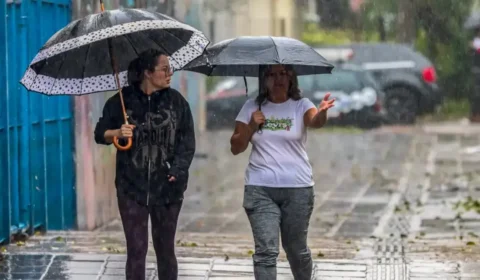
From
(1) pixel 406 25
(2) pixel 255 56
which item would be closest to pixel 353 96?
(1) pixel 406 25

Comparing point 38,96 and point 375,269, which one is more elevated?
point 38,96

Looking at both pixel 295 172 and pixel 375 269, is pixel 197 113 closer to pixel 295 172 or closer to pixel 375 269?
pixel 375 269

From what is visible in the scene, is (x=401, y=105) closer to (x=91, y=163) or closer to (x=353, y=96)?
(x=353, y=96)

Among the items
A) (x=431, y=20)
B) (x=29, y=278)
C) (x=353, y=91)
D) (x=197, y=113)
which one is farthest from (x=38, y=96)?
(x=431, y=20)

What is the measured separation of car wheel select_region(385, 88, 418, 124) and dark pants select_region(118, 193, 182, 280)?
57.1 feet

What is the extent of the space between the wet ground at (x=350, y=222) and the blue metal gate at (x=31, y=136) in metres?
0.32

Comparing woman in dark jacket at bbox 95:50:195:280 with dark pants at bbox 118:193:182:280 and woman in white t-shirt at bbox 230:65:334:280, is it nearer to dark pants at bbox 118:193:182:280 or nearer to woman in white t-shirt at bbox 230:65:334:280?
dark pants at bbox 118:193:182:280

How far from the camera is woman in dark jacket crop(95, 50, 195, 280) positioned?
6227 millimetres

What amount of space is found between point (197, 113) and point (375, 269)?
9355 millimetres

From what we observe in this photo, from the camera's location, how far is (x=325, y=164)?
17688mm

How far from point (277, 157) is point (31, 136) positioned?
3.96m

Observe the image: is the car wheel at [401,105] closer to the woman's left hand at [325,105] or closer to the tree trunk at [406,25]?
the tree trunk at [406,25]

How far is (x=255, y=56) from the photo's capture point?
6383mm

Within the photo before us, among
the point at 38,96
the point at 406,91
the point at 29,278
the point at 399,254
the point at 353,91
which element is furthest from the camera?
the point at 406,91
